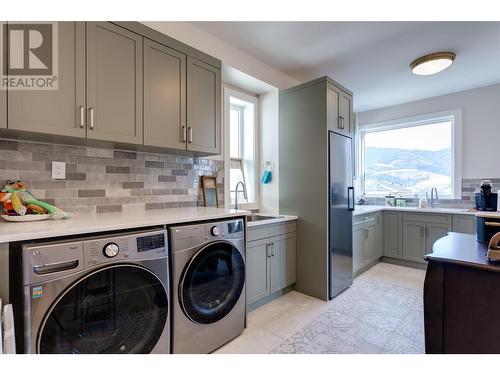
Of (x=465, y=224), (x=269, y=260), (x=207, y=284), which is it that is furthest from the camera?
(x=465, y=224)

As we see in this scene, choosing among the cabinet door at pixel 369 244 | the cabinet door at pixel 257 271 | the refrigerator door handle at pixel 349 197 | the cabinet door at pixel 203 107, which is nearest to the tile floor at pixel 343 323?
the cabinet door at pixel 257 271

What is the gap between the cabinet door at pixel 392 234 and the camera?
3740mm

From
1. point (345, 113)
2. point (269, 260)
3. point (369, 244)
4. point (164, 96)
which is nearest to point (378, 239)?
point (369, 244)

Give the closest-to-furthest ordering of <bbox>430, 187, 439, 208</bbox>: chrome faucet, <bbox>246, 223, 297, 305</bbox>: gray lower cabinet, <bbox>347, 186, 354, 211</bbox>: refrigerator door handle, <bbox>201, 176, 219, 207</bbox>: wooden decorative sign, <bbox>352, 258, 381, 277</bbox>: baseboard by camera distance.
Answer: <bbox>246, 223, 297, 305</bbox>: gray lower cabinet, <bbox>201, 176, 219, 207</bbox>: wooden decorative sign, <bbox>347, 186, 354, 211</bbox>: refrigerator door handle, <bbox>352, 258, 381, 277</bbox>: baseboard, <bbox>430, 187, 439, 208</bbox>: chrome faucet

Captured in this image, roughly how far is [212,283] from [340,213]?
1.68m

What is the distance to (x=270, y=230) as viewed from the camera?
Answer: 98.7 inches

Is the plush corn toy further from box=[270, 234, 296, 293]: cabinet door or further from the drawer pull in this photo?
box=[270, 234, 296, 293]: cabinet door

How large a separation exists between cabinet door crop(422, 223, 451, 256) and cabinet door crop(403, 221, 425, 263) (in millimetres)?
59

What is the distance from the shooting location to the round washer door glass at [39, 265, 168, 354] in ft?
3.67

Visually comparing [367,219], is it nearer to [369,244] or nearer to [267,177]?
[369,244]

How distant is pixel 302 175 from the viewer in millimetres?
2771

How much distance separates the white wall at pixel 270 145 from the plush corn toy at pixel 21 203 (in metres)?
2.13

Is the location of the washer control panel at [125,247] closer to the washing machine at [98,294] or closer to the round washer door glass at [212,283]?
the washing machine at [98,294]

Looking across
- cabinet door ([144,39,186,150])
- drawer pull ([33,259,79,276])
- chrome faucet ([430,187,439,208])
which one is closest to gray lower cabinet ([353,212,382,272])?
chrome faucet ([430,187,439,208])
